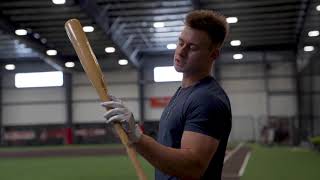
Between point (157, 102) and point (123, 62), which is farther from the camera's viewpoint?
point (157, 102)

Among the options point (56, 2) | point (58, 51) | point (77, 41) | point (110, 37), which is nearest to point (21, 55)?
point (58, 51)

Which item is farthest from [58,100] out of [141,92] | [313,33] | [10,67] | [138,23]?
[313,33]

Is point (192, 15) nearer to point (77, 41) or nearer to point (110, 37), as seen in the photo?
point (77, 41)

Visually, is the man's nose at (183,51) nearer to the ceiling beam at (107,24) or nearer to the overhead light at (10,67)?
the ceiling beam at (107,24)

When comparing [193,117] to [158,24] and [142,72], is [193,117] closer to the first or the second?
[158,24]

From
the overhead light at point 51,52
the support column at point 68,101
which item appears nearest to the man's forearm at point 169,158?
the overhead light at point 51,52

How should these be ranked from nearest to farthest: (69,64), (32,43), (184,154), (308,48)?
(184,154) → (32,43) → (308,48) → (69,64)

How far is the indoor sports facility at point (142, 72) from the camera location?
28391mm

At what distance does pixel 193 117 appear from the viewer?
2.67 meters

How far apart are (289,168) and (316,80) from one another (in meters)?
12.8

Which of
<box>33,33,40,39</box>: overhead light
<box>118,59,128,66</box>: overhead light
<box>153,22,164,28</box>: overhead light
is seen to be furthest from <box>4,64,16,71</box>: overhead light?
<box>153,22,164,28</box>: overhead light

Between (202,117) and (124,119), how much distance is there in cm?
43

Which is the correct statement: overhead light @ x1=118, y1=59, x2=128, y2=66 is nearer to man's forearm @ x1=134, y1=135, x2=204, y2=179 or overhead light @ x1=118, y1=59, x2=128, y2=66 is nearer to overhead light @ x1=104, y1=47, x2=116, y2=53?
overhead light @ x1=104, y1=47, x2=116, y2=53

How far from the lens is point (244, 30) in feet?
114
